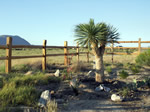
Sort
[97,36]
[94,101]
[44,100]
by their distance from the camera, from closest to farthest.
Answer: [44,100]
[94,101]
[97,36]

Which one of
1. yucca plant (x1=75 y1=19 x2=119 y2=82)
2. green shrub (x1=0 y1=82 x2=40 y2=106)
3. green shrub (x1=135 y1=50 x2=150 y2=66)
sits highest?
yucca plant (x1=75 y1=19 x2=119 y2=82)

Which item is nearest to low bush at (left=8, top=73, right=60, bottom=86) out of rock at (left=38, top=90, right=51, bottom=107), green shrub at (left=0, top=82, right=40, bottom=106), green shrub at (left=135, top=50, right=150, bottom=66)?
green shrub at (left=0, top=82, right=40, bottom=106)

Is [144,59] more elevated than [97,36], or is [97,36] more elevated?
[97,36]

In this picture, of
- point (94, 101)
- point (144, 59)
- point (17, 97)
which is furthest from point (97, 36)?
point (144, 59)

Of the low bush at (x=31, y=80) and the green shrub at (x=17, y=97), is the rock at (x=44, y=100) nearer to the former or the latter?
the green shrub at (x=17, y=97)

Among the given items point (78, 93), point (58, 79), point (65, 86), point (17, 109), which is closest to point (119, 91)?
point (78, 93)

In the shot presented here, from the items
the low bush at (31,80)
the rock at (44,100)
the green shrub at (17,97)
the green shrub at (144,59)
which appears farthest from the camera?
the green shrub at (144,59)

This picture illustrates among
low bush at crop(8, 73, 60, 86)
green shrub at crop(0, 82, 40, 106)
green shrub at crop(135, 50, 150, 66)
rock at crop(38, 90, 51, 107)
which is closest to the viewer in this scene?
rock at crop(38, 90, 51, 107)

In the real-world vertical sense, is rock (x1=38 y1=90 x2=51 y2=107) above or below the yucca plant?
below

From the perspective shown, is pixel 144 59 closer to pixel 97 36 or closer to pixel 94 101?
pixel 97 36

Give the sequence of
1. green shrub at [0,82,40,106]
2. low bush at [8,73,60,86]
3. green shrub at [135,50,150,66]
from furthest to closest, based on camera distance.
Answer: green shrub at [135,50,150,66] < low bush at [8,73,60,86] < green shrub at [0,82,40,106]

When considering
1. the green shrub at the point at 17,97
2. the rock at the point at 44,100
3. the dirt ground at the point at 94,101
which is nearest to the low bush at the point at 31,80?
the dirt ground at the point at 94,101

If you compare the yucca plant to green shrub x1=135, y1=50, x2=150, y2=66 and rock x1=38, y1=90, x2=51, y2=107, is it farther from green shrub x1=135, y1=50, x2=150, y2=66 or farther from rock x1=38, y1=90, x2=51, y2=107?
green shrub x1=135, y1=50, x2=150, y2=66

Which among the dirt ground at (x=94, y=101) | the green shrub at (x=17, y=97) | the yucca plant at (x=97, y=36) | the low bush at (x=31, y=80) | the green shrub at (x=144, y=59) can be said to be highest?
the yucca plant at (x=97, y=36)
